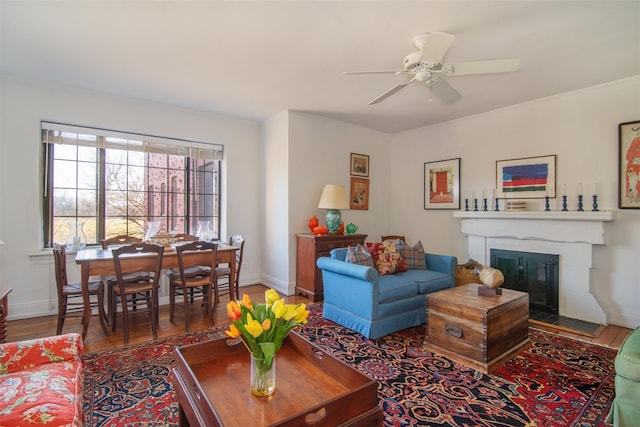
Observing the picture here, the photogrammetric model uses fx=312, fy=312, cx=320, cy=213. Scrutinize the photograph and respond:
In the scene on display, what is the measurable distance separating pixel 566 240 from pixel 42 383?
4.67 m

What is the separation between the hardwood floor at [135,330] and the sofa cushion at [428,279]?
1.02 metres

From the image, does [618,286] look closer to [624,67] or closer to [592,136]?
[592,136]

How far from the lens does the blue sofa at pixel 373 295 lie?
9.48 feet

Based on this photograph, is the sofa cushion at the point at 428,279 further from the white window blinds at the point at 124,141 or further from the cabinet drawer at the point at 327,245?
the white window blinds at the point at 124,141

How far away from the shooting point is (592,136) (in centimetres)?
359

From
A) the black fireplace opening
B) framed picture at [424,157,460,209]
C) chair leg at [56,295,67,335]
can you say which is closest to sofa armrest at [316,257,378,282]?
the black fireplace opening

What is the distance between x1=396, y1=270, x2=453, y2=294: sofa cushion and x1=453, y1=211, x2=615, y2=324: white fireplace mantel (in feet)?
3.88

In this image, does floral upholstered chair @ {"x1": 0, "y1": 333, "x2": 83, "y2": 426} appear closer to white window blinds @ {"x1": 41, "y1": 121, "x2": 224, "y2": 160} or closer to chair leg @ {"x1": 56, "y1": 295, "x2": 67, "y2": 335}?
chair leg @ {"x1": 56, "y1": 295, "x2": 67, "y2": 335}

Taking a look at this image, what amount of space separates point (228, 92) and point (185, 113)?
104 cm

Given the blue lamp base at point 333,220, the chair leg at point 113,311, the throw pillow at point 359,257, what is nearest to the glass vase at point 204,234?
the chair leg at point 113,311

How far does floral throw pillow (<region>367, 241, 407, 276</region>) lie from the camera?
136 inches

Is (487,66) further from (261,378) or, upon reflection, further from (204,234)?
(204,234)

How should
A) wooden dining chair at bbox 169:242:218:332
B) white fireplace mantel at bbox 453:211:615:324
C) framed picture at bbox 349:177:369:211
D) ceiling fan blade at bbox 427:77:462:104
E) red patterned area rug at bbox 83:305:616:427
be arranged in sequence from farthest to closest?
1. framed picture at bbox 349:177:369:211
2. white fireplace mantel at bbox 453:211:615:324
3. wooden dining chair at bbox 169:242:218:332
4. ceiling fan blade at bbox 427:77:462:104
5. red patterned area rug at bbox 83:305:616:427

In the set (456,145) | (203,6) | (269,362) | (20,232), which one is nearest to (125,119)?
(20,232)
